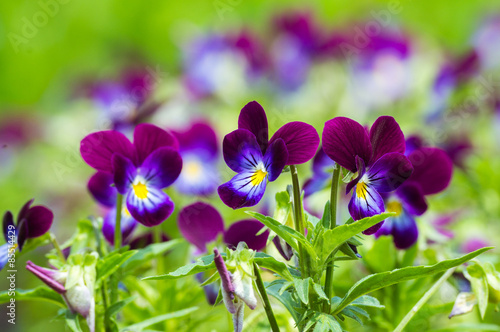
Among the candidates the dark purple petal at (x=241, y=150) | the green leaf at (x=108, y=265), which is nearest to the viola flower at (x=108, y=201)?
the green leaf at (x=108, y=265)

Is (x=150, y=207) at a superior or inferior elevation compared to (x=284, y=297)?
superior

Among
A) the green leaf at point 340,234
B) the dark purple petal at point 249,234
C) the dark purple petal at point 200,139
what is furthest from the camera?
the dark purple petal at point 200,139

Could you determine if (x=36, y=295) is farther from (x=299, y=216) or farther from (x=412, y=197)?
(x=412, y=197)

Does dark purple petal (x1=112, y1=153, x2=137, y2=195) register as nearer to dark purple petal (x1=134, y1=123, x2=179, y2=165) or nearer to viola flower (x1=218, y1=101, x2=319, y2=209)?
dark purple petal (x1=134, y1=123, x2=179, y2=165)

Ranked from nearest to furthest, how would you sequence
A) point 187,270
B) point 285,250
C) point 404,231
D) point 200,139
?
point 187,270 → point 285,250 → point 404,231 → point 200,139

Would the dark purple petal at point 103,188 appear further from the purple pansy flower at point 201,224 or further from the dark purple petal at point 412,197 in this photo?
the dark purple petal at point 412,197

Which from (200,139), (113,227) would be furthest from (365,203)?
(200,139)

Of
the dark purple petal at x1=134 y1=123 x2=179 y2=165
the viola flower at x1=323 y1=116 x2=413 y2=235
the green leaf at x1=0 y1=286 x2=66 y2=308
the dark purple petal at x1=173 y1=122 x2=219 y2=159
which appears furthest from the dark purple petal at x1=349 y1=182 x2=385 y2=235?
the dark purple petal at x1=173 y1=122 x2=219 y2=159
